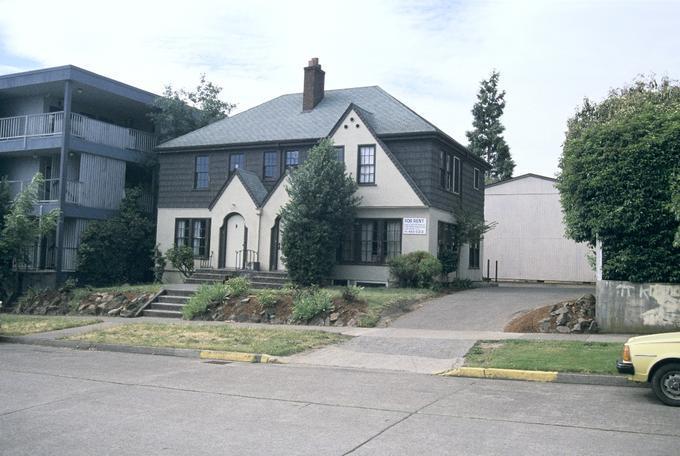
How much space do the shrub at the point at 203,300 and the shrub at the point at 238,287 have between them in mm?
162

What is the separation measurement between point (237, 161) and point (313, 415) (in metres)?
21.3

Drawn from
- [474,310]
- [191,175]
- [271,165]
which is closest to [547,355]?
[474,310]

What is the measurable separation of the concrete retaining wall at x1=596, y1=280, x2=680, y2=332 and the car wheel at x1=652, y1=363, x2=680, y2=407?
20.3 feet

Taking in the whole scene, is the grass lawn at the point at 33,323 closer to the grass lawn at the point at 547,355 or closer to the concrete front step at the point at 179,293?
the concrete front step at the point at 179,293

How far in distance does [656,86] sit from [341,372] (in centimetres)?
2192

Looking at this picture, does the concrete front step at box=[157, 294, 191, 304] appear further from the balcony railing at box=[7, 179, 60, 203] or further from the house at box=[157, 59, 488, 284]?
the balcony railing at box=[7, 179, 60, 203]

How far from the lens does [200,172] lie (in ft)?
95.9

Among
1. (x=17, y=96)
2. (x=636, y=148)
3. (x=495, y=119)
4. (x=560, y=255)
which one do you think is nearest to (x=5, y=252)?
(x=17, y=96)

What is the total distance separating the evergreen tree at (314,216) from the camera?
74.5 feet

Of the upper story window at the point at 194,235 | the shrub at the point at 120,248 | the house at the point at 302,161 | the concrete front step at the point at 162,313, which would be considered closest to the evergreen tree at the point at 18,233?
the shrub at the point at 120,248

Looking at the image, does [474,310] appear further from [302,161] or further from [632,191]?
[302,161]

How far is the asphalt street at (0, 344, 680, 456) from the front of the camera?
6.73 meters

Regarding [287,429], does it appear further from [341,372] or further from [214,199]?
[214,199]

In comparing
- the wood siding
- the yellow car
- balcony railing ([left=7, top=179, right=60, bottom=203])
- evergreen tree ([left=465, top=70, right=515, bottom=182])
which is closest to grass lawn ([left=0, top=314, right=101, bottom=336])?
the wood siding
